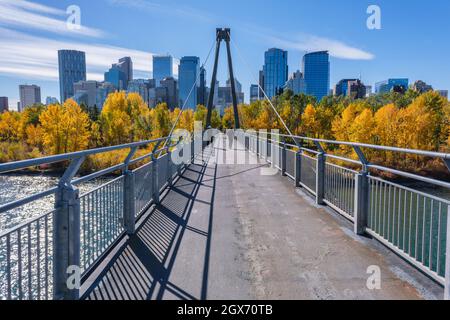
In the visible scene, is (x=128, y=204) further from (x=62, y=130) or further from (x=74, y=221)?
(x=62, y=130)

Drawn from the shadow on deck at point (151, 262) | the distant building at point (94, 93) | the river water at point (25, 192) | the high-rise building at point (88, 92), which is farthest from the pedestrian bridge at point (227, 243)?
the distant building at point (94, 93)

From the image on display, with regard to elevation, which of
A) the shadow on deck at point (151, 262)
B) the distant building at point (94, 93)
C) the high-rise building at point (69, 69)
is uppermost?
the high-rise building at point (69, 69)

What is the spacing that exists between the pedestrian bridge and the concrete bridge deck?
1 cm

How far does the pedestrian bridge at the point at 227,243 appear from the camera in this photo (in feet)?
9.50

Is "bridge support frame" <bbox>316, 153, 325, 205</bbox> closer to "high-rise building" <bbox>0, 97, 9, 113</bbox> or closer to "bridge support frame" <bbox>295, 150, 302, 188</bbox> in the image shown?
"bridge support frame" <bbox>295, 150, 302, 188</bbox>

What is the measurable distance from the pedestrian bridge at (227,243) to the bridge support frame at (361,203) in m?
0.01

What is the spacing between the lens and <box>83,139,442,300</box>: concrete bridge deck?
10.0 ft

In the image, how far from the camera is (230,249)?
4.15 meters

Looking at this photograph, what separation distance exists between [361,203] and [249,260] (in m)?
1.86

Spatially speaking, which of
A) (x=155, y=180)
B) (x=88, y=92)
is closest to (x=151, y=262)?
(x=155, y=180)

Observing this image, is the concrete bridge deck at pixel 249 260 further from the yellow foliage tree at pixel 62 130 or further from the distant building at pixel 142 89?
the distant building at pixel 142 89

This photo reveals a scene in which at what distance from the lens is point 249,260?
378 cm
